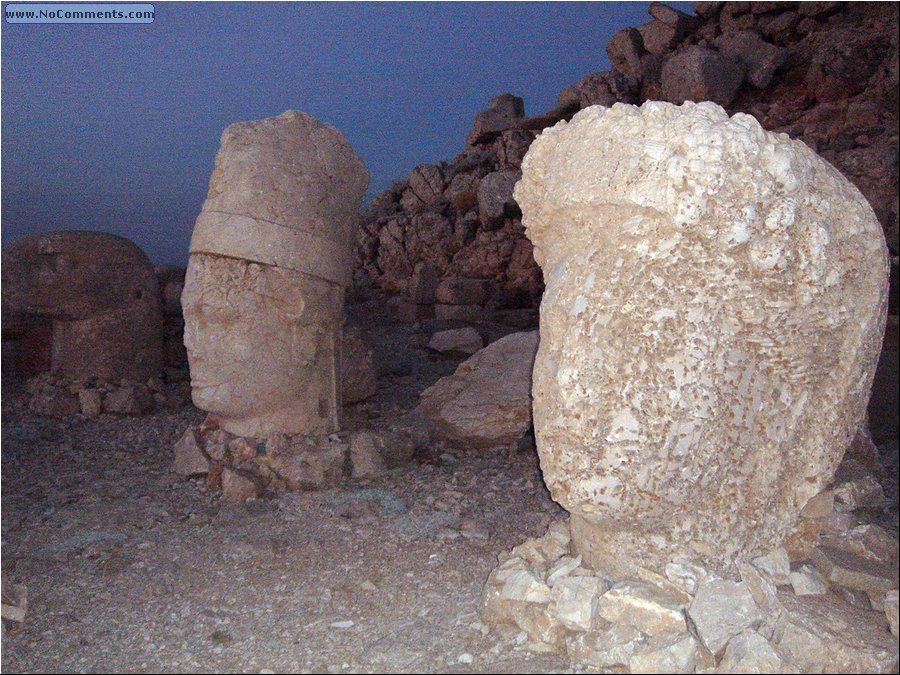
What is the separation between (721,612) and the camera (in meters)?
2.16

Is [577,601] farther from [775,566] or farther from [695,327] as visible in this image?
[695,327]

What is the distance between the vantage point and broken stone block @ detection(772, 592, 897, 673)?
6.57 ft

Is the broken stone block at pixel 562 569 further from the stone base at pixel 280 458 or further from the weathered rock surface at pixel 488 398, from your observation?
the weathered rock surface at pixel 488 398

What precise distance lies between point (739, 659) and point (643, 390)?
753mm

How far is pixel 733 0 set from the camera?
15.1 meters

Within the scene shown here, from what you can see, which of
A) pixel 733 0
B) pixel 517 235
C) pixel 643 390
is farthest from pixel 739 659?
pixel 733 0

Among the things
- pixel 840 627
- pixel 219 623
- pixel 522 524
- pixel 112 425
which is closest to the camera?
pixel 840 627

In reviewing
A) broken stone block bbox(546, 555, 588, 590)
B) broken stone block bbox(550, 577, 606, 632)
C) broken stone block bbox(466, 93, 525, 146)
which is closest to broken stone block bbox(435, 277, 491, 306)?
broken stone block bbox(466, 93, 525, 146)

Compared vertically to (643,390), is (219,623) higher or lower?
lower

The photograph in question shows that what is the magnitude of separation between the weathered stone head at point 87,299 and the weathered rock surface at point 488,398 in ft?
9.65

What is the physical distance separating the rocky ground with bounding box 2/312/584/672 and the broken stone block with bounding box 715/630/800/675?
18.3 inches

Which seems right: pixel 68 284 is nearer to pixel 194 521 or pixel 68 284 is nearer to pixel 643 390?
pixel 194 521

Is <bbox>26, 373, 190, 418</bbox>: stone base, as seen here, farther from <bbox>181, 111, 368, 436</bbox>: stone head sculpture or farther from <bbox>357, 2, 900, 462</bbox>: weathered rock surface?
<bbox>357, 2, 900, 462</bbox>: weathered rock surface

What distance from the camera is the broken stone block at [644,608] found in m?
2.17
